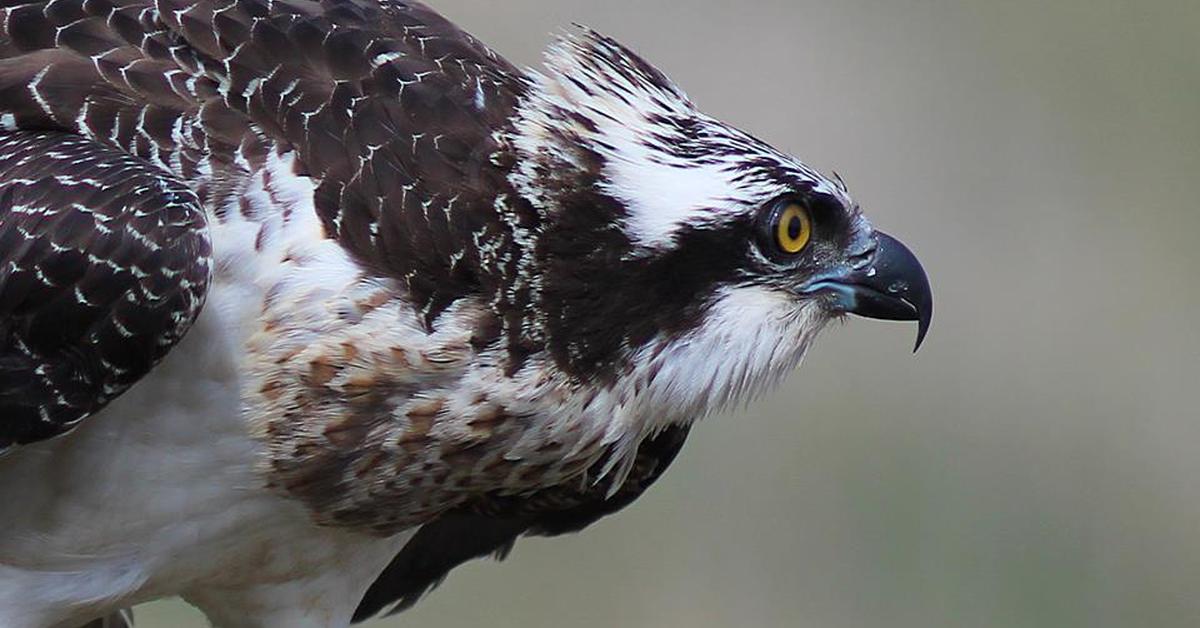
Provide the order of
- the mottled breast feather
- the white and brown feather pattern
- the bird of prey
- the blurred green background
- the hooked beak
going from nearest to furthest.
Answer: the white and brown feather pattern
the bird of prey
the hooked beak
the mottled breast feather
the blurred green background

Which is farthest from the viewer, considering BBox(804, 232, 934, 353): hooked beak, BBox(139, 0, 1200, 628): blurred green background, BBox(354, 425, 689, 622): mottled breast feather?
BBox(139, 0, 1200, 628): blurred green background

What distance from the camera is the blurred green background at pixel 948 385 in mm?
6270

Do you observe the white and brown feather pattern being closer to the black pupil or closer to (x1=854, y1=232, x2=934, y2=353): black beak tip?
the black pupil

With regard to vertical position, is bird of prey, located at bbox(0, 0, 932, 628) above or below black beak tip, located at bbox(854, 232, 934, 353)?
below

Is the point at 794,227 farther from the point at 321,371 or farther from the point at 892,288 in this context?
the point at 321,371

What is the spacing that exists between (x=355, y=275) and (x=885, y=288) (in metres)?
0.94

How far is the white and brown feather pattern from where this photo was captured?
2881 mm

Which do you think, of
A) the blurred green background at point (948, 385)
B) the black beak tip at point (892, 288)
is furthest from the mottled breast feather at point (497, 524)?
the blurred green background at point (948, 385)

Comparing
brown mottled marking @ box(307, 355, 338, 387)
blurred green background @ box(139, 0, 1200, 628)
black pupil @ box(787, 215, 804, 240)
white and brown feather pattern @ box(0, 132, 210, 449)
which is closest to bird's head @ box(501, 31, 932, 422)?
black pupil @ box(787, 215, 804, 240)

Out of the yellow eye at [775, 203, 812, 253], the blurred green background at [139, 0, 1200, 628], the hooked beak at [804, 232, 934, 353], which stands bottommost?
the blurred green background at [139, 0, 1200, 628]

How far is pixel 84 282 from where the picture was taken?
2.88 m

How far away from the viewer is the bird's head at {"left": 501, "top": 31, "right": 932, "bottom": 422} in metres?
3.15

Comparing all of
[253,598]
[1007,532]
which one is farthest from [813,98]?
[253,598]

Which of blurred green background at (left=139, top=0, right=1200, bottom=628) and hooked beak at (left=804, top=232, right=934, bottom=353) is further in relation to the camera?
blurred green background at (left=139, top=0, right=1200, bottom=628)
